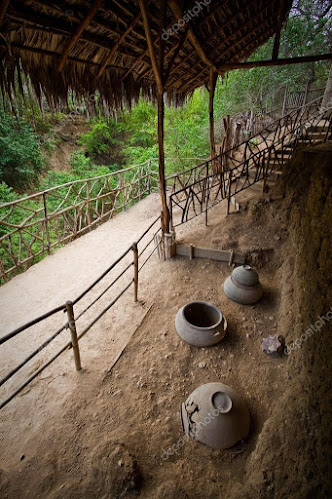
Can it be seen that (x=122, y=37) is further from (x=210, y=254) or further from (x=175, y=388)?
(x=175, y=388)

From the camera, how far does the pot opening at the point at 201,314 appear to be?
4.14 meters

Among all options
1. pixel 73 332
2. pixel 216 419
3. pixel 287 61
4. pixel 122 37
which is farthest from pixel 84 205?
pixel 216 419

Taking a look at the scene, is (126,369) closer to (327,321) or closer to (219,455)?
(219,455)

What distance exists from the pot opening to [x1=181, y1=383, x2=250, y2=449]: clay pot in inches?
54.5

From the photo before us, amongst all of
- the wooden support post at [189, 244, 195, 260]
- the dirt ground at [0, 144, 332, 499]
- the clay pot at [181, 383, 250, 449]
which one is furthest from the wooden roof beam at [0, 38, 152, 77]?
the clay pot at [181, 383, 250, 449]

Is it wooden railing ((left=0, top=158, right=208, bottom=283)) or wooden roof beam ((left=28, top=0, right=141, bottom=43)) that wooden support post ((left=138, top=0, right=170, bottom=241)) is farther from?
wooden railing ((left=0, top=158, right=208, bottom=283))

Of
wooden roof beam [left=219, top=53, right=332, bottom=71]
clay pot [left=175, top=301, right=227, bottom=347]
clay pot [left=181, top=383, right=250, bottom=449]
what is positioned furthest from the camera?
wooden roof beam [left=219, top=53, right=332, bottom=71]

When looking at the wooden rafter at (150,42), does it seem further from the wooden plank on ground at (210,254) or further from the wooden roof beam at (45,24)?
the wooden plank on ground at (210,254)

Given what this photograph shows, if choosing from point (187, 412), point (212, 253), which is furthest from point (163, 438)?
point (212, 253)

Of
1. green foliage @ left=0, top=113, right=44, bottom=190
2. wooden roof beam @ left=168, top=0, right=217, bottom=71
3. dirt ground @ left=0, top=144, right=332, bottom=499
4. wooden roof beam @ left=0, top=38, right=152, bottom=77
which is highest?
wooden roof beam @ left=168, top=0, right=217, bottom=71

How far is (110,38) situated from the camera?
395 cm

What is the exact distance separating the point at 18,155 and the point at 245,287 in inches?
438

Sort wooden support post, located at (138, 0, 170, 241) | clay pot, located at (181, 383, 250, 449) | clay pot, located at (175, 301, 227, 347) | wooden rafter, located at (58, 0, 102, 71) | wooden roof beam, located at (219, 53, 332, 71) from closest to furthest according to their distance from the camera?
clay pot, located at (181, 383, 250, 449) → wooden rafter, located at (58, 0, 102, 71) → wooden support post, located at (138, 0, 170, 241) → clay pot, located at (175, 301, 227, 347) → wooden roof beam, located at (219, 53, 332, 71)

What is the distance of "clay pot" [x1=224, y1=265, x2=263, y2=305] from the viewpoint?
173 inches
